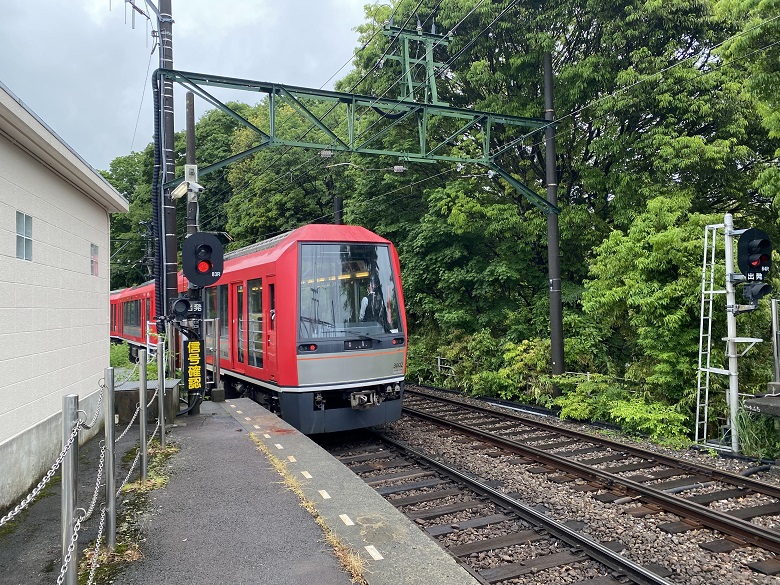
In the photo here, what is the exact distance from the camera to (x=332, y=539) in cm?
442

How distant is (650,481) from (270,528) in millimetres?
4922

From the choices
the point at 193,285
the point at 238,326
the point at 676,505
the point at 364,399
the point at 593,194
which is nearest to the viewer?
the point at 676,505

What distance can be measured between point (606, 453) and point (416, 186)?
1100 cm

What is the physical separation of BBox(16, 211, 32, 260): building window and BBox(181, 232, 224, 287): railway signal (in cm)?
258

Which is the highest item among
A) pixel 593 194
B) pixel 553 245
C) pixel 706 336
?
pixel 593 194

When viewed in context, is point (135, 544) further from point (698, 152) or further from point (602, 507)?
point (698, 152)

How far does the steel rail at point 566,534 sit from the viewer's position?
15.7ft

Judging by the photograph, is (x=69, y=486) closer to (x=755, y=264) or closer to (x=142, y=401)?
(x=142, y=401)

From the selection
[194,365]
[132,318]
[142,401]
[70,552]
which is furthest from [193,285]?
[132,318]

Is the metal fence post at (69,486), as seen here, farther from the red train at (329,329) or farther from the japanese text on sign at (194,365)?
the japanese text on sign at (194,365)

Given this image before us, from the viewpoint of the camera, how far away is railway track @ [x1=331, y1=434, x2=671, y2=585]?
498 cm

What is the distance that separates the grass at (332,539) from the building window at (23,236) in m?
3.35

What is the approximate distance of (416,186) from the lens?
18.1 meters

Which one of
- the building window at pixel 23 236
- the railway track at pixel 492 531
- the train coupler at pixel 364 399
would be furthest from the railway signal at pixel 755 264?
the building window at pixel 23 236
